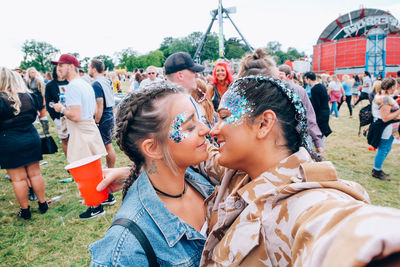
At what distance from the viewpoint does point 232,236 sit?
115 centimetres

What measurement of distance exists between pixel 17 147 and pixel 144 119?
11.9 feet

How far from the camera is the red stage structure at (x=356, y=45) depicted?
125 ft

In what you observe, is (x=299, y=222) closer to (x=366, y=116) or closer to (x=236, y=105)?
(x=236, y=105)

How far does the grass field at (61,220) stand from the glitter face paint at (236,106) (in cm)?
320

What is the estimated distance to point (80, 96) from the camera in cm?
432

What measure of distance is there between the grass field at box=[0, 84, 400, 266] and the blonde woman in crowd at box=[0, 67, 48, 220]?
0.47m

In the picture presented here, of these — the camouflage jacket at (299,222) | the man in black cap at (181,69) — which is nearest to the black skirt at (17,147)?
the man in black cap at (181,69)

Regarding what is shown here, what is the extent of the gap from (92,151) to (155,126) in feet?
11.8

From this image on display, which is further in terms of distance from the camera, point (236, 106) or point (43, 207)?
point (43, 207)

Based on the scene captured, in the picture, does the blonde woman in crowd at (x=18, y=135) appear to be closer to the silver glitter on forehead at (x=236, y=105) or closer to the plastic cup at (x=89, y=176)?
the plastic cup at (x=89, y=176)

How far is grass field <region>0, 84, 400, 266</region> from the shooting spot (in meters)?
3.59

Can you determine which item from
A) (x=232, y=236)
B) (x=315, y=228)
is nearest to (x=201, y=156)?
(x=232, y=236)

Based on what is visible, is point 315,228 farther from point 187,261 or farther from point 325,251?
point 187,261

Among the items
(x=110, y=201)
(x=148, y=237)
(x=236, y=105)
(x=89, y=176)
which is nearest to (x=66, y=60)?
(x=110, y=201)
